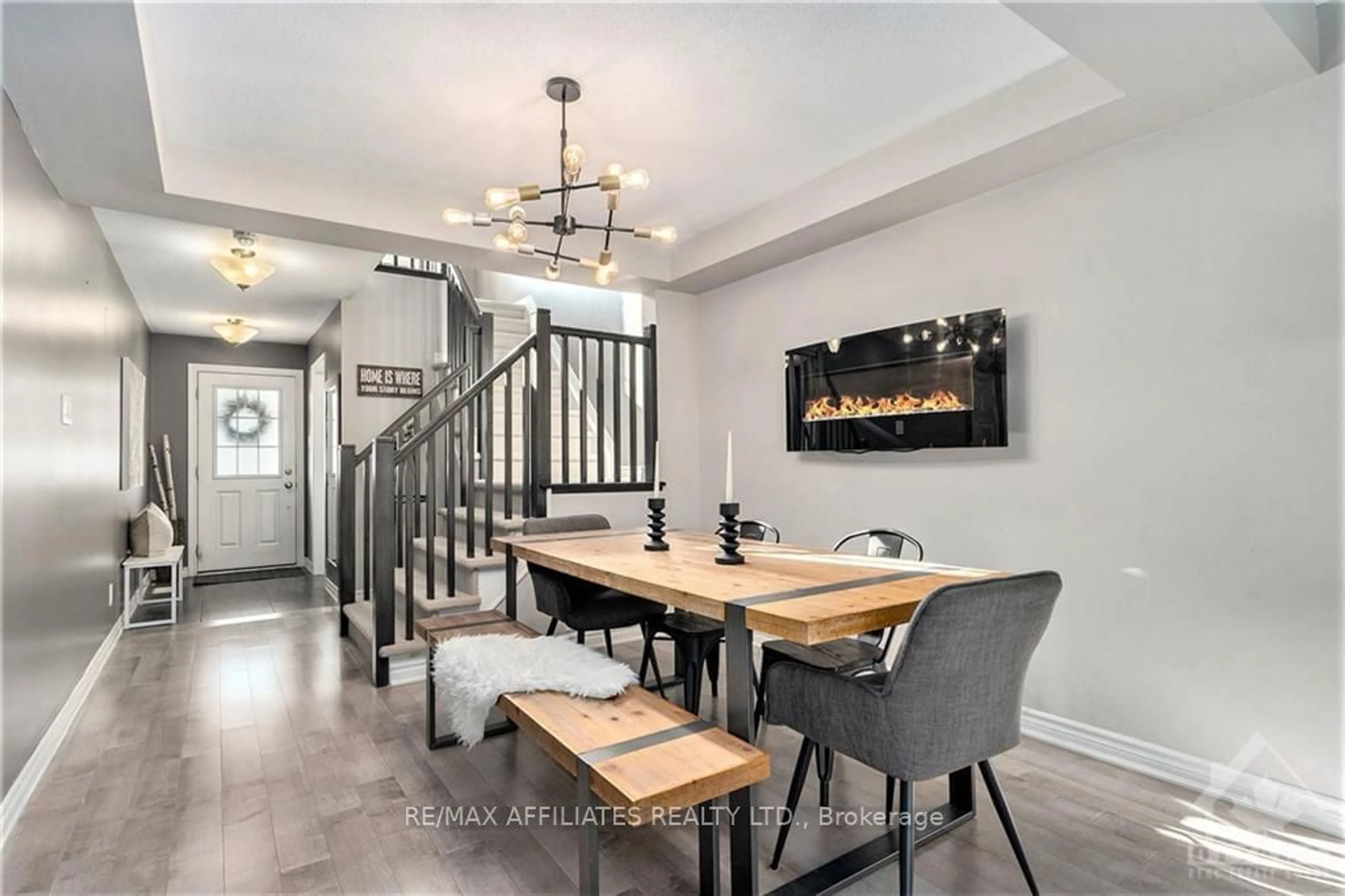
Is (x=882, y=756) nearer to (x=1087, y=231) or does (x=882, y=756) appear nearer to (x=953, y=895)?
(x=953, y=895)

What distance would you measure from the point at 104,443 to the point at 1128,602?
5.20 meters

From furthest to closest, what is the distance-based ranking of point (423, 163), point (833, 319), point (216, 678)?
point (833, 319)
point (216, 678)
point (423, 163)

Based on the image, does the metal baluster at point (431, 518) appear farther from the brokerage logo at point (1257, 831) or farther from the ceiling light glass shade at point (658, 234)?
the brokerage logo at point (1257, 831)

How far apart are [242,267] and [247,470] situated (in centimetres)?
385

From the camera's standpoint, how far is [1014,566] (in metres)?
2.99

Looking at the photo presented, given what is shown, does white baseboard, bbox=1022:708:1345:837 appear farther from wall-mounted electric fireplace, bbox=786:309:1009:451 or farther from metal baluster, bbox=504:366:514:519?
metal baluster, bbox=504:366:514:519

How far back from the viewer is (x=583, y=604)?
3158 mm

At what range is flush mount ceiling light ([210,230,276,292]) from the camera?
4070 mm

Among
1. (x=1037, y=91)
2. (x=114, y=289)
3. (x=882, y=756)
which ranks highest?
(x=1037, y=91)

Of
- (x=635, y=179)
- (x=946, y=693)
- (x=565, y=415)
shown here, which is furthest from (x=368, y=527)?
(x=946, y=693)

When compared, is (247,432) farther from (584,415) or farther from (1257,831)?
(1257,831)

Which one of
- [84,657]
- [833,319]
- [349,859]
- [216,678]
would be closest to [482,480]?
[216,678]

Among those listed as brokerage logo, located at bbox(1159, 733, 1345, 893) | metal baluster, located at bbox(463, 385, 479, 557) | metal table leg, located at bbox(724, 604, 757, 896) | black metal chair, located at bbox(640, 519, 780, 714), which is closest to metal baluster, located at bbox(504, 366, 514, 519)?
metal baluster, located at bbox(463, 385, 479, 557)

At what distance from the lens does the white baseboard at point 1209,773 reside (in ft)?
7.06
